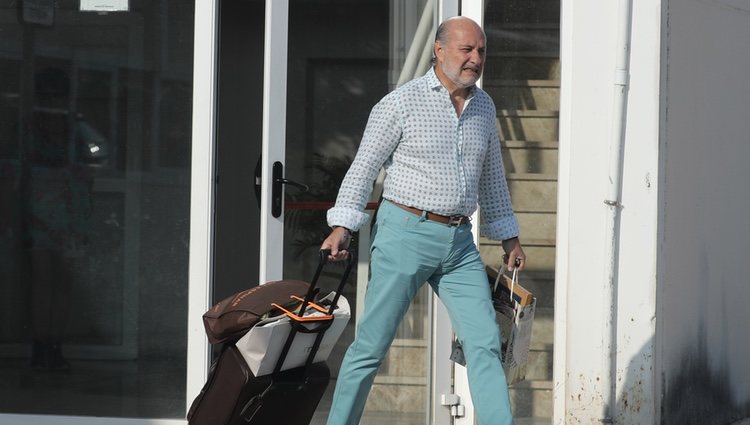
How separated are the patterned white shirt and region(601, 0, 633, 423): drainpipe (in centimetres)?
100

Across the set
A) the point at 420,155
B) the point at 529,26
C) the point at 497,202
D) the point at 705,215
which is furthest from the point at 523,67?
the point at 420,155

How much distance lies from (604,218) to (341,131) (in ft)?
4.14

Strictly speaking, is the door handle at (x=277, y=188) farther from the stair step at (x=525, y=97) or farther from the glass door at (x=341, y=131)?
the stair step at (x=525, y=97)

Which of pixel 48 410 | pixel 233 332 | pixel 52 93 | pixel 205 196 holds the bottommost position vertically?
pixel 48 410

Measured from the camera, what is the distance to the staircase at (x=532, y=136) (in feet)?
20.0

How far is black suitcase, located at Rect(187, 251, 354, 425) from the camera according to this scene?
180 inches

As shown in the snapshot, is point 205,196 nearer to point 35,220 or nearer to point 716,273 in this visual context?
point 35,220

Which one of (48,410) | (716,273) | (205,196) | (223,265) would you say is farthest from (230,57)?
(716,273)

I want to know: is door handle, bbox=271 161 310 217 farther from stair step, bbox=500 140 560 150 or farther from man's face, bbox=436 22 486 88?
man's face, bbox=436 22 486 88

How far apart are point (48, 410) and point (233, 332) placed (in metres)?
1.86

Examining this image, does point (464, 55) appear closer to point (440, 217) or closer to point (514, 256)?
point (440, 217)

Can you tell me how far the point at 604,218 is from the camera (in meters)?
5.70

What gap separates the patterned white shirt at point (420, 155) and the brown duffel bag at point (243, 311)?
0.30 m

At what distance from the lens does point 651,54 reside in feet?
18.6
